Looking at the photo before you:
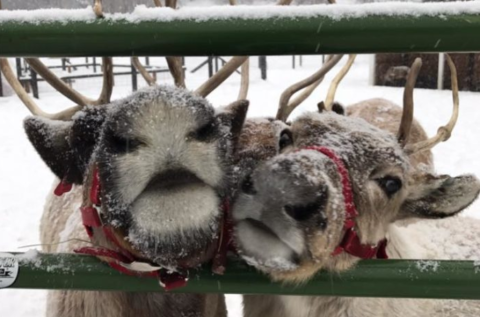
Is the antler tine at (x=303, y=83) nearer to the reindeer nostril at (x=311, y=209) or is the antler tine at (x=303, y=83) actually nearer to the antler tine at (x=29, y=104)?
the antler tine at (x=29, y=104)

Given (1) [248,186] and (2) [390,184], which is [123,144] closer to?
(1) [248,186]

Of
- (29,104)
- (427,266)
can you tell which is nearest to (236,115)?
(427,266)

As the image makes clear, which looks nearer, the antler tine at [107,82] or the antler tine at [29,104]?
the antler tine at [107,82]

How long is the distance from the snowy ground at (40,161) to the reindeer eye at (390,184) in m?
0.96

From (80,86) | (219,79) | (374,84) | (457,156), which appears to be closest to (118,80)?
(80,86)

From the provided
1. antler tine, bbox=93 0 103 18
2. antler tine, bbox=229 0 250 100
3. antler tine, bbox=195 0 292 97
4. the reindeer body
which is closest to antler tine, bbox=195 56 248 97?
antler tine, bbox=195 0 292 97

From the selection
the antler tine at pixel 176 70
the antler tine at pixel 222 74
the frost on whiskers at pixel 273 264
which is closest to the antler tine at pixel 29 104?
the antler tine at pixel 176 70

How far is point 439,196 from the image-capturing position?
2.23 metres

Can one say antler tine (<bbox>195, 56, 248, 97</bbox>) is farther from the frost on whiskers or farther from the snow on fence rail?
the frost on whiskers

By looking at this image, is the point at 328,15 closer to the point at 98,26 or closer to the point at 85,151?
the point at 98,26

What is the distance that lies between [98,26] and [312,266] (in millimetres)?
850

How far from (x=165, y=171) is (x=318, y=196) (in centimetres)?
43

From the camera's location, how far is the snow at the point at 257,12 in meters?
1.42

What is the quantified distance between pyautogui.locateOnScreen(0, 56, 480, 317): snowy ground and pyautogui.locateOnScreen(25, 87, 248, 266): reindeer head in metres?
0.43
